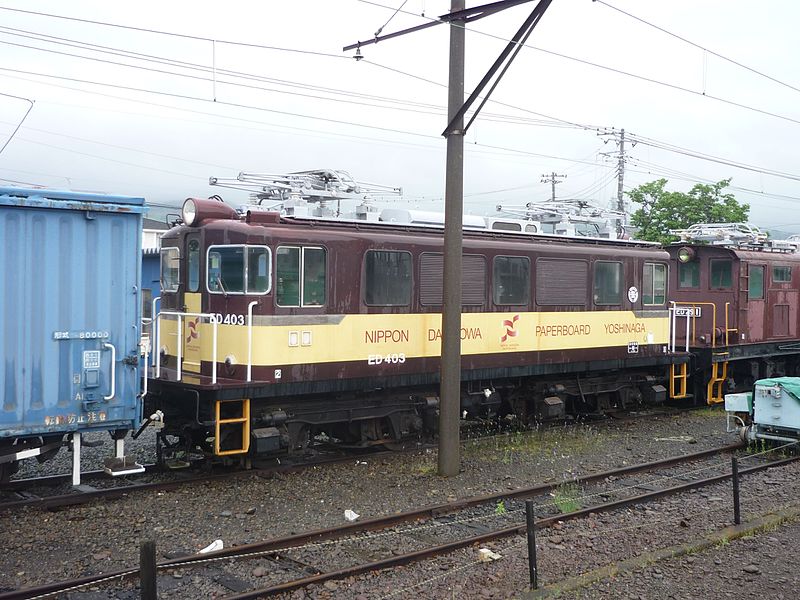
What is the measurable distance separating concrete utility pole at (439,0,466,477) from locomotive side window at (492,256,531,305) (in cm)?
258

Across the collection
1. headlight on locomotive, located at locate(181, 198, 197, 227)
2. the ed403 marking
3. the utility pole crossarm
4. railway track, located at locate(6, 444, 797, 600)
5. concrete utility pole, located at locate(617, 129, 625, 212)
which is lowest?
railway track, located at locate(6, 444, 797, 600)

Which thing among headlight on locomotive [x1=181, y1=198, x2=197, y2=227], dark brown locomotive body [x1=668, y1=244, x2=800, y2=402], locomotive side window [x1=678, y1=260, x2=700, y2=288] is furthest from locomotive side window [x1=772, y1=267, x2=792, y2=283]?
headlight on locomotive [x1=181, y1=198, x2=197, y2=227]

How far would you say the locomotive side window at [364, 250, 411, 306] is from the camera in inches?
449

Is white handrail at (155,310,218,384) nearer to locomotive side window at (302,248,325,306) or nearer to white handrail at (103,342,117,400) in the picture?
locomotive side window at (302,248,325,306)

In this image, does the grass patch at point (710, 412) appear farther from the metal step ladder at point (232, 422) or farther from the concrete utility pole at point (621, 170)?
the concrete utility pole at point (621, 170)

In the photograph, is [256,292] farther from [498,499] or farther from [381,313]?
[498,499]

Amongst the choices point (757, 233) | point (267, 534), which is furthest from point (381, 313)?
point (757, 233)

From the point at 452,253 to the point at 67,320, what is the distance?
15.6ft

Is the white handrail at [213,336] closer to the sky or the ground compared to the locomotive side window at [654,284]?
closer to the ground

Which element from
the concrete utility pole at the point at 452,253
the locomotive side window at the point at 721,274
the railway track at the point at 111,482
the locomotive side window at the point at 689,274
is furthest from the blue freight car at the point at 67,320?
the locomotive side window at the point at 689,274

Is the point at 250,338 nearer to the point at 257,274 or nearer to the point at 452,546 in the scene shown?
the point at 257,274

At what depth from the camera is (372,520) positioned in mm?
8531

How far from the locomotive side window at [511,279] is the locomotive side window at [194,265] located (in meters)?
4.69

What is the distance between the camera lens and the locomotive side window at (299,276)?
10.5 meters
